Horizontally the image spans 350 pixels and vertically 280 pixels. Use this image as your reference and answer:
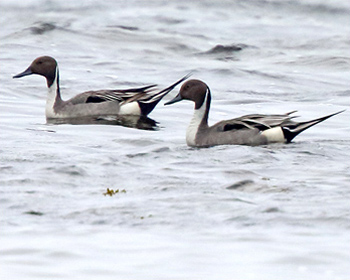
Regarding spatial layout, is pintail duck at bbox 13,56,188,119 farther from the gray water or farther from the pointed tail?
the pointed tail

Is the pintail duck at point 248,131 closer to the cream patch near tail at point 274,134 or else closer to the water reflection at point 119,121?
the cream patch near tail at point 274,134

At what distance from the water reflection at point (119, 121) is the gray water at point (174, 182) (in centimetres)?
22

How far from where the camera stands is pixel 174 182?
31.0 ft

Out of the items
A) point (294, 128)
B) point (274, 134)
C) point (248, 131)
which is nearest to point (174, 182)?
point (248, 131)

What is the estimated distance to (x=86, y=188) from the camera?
9.13 metres

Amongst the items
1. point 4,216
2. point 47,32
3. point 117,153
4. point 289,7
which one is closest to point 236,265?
point 4,216

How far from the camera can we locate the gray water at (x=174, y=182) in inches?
271

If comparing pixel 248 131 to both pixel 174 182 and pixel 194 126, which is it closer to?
pixel 194 126

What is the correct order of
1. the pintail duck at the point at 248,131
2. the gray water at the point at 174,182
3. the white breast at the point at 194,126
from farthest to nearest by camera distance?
the white breast at the point at 194,126 < the pintail duck at the point at 248,131 < the gray water at the point at 174,182

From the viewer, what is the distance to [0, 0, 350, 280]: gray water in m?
6.88

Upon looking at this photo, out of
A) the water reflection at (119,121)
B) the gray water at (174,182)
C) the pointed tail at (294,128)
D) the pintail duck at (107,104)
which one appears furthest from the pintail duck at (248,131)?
the pintail duck at (107,104)

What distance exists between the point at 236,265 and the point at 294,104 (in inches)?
412

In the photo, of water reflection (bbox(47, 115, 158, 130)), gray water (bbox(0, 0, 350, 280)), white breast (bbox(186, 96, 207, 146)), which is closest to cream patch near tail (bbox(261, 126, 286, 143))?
gray water (bbox(0, 0, 350, 280))

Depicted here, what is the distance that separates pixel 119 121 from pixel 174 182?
18.2 ft
